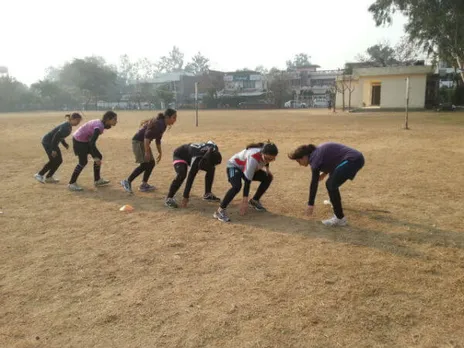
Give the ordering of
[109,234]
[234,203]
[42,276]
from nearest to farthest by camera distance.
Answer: [42,276], [109,234], [234,203]

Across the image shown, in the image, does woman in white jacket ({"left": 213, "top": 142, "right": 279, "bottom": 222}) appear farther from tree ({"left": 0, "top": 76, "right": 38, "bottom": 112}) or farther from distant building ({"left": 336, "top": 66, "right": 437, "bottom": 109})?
tree ({"left": 0, "top": 76, "right": 38, "bottom": 112})

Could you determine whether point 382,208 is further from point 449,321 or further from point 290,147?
point 290,147

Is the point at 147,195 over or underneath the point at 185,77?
underneath

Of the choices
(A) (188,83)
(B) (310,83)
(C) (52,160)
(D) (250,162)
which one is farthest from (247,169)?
(A) (188,83)

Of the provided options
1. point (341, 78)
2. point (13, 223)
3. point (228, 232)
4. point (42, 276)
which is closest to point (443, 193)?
point (228, 232)

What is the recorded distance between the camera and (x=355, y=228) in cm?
546

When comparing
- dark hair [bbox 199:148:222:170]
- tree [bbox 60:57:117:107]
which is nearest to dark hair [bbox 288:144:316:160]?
dark hair [bbox 199:148:222:170]

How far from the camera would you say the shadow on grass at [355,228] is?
4.89 m

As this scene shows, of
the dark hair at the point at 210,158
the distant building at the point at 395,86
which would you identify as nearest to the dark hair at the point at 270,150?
the dark hair at the point at 210,158

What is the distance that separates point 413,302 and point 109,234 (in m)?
3.69

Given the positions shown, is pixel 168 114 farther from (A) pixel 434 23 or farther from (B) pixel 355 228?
(A) pixel 434 23

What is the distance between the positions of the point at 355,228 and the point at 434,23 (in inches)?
1270

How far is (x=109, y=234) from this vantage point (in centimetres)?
536

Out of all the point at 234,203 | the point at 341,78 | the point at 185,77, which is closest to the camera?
the point at 234,203
